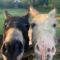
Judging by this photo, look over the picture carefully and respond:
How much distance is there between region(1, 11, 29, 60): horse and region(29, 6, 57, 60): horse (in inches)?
1.5

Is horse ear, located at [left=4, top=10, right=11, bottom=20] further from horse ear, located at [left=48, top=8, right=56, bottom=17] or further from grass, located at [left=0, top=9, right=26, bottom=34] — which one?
horse ear, located at [left=48, top=8, right=56, bottom=17]

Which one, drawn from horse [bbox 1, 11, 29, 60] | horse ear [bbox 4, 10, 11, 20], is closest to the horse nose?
horse [bbox 1, 11, 29, 60]

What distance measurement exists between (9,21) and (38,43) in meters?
0.17

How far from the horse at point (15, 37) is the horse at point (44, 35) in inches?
1.5

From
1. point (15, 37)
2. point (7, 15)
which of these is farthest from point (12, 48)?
point (7, 15)

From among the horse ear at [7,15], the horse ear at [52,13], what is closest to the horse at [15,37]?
the horse ear at [7,15]

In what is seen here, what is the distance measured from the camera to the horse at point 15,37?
4.10 ft

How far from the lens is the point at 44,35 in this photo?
1292 mm

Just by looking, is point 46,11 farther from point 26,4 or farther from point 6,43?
point 6,43

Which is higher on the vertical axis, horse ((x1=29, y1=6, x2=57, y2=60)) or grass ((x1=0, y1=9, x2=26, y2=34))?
grass ((x1=0, y1=9, x2=26, y2=34))

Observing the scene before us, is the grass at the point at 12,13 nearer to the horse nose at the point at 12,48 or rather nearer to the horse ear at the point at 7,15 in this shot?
the horse ear at the point at 7,15

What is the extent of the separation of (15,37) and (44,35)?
119 millimetres

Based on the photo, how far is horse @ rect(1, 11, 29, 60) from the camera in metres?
1.25

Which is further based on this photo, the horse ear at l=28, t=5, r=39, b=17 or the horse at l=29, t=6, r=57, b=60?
the horse ear at l=28, t=5, r=39, b=17
